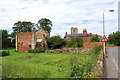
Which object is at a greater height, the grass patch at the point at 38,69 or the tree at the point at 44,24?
the tree at the point at 44,24

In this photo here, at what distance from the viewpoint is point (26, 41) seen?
27344mm

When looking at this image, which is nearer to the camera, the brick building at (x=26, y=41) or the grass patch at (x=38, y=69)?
the grass patch at (x=38, y=69)

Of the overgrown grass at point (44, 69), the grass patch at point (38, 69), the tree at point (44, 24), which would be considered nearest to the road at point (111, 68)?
the overgrown grass at point (44, 69)

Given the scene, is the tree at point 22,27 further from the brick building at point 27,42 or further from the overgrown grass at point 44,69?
the overgrown grass at point 44,69

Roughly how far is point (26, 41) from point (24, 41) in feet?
2.11

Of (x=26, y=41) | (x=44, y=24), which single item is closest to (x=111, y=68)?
(x=26, y=41)

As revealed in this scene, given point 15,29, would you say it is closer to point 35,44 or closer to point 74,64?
point 35,44

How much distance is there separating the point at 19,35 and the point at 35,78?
25.6 meters

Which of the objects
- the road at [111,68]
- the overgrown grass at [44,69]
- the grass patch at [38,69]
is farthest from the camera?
the road at [111,68]

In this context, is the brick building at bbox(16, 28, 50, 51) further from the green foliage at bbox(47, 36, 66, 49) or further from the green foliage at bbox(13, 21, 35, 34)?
the green foliage at bbox(13, 21, 35, 34)

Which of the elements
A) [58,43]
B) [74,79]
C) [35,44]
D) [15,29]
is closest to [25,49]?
[35,44]

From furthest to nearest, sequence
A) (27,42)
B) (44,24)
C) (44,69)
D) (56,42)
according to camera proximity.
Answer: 1. (44,24)
2. (56,42)
3. (27,42)
4. (44,69)

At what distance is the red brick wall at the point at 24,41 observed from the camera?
27.0 m

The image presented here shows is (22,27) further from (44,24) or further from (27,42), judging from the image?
(27,42)
